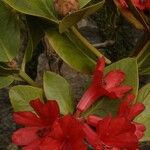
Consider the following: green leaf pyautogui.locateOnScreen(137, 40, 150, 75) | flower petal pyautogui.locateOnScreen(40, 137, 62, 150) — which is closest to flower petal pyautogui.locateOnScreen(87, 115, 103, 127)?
flower petal pyautogui.locateOnScreen(40, 137, 62, 150)

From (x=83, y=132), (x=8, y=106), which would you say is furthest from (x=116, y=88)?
(x=8, y=106)

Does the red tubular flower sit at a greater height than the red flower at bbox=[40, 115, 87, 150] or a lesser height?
lesser

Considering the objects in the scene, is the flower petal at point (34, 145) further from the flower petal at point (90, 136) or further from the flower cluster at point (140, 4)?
the flower cluster at point (140, 4)

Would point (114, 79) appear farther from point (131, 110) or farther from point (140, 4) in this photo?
point (140, 4)

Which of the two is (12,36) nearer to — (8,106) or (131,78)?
(131,78)

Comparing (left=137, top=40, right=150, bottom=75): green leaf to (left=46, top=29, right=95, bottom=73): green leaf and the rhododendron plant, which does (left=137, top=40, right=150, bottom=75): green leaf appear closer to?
the rhododendron plant

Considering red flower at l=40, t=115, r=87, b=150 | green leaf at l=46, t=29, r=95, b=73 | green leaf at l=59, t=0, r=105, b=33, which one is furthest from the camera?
green leaf at l=46, t=29, r=95, b=73

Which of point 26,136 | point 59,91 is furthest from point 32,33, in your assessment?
point 26,136
